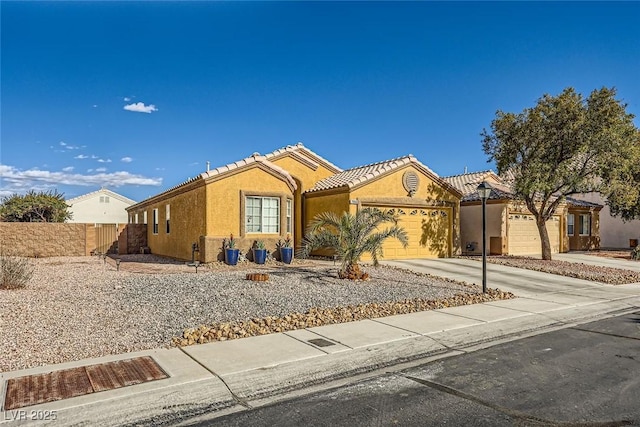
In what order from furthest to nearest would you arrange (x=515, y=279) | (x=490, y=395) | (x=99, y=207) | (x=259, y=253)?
(x=99, y=207)
(x=259, y=253)
(x=515, y=279)
(x=490, y=395)

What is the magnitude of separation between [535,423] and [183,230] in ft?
55.1

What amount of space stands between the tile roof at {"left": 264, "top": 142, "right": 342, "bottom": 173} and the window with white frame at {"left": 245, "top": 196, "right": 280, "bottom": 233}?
4.47 meters

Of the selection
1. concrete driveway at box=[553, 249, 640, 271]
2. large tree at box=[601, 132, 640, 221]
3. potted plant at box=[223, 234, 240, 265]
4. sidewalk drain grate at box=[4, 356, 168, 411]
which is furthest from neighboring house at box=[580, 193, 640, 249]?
sidewalk drain grate at box=[4, 356, 168, 411]

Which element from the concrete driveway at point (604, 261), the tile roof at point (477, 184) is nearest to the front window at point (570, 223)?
the concrete driveway at point (604, 261)

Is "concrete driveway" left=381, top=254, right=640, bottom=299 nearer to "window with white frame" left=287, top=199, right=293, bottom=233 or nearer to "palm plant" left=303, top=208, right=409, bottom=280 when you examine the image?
"palm plant" left=303, top=208, right=409, bottom=280

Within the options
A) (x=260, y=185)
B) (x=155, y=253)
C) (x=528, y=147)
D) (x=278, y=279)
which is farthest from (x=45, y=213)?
(x=528, y=147)

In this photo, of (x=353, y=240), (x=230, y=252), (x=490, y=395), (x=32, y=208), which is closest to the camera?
(x=490, y=395)

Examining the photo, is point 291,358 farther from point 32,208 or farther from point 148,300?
point 32,208

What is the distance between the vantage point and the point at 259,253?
17219 mm

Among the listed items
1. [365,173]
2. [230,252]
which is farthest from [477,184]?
[230,252]

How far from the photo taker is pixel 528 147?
2095 cm

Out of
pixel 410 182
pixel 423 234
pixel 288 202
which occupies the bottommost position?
pixel 423 234

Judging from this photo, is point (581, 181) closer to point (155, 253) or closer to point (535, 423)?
point (535, 423)

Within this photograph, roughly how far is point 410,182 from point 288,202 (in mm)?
5678
